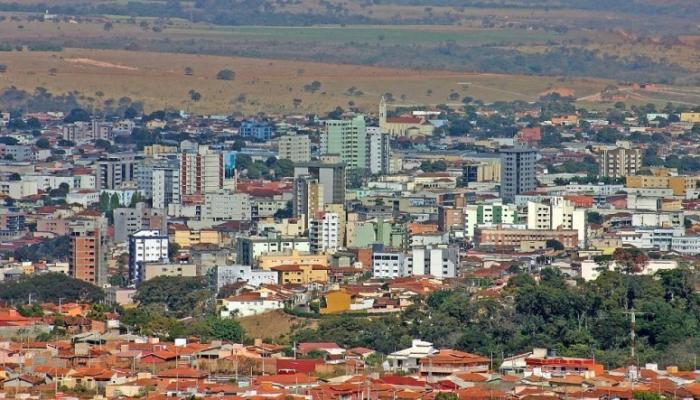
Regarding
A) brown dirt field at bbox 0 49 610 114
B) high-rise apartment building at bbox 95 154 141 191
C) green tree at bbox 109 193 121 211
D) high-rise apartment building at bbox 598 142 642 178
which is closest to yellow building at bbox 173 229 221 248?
green tree at bbox 109 193 121 211

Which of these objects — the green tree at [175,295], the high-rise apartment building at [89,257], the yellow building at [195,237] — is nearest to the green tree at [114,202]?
the yellow building at [195,237]

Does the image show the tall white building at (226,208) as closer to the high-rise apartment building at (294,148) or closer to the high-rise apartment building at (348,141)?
the high-rise apartment building at (348,141)

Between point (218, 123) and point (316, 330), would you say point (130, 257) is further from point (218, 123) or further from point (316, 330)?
point (218, 123)

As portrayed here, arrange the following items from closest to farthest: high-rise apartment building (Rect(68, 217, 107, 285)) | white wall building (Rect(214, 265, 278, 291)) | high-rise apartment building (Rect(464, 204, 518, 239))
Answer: white wall building (Rect(214, 265, 278, 291)) → high-rise apartment building (Rect(68, 217, 107, 285)) → high-rise apartment building (Rect(464, 204, 518, 239))

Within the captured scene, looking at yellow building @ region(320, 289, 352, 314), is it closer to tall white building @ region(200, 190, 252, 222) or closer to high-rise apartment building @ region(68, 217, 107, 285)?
high-rise apartment building @ region(68, 217, 107, 285)

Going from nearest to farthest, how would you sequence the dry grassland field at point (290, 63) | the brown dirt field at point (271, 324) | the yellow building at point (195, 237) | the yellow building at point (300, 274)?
the brown dirt field at point (271, 324) < the yellow building at point (300, 274) < the yellow building at point (195, 237) < the dry grassland field at point (290, 63)
